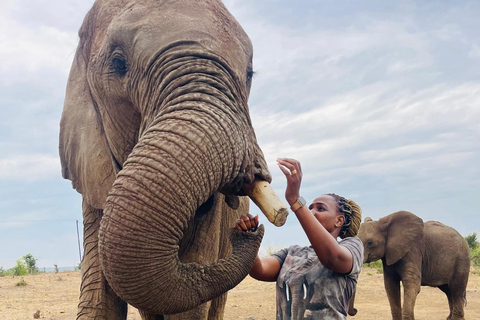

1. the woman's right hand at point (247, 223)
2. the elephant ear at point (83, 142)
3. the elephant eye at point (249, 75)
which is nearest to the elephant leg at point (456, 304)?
the elephant ear at point (83, 142)

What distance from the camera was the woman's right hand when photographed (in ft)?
9.17

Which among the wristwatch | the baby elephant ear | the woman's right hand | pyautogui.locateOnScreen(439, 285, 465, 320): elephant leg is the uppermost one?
the baby elephant ear

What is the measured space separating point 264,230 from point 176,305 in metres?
0.59

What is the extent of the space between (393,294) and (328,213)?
315 inches

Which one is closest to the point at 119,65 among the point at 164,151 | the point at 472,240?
the point at 164,151

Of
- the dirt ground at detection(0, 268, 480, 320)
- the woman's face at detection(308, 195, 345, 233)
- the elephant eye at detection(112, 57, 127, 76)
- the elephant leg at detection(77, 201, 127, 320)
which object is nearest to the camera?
the woman's face at detection(308, 195, 345, 233)

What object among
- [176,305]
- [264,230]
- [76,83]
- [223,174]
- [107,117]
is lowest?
[176,305]

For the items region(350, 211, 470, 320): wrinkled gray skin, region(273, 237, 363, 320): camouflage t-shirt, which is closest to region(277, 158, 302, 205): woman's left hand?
region(273, 237, 363, 320): camouflage t-shirt

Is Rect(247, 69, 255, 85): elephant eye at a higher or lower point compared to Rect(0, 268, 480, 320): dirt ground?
higher

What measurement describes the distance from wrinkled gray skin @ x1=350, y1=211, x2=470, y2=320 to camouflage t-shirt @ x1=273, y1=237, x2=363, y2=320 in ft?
24.0

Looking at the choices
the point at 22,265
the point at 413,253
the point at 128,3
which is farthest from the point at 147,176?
the point at 22,265

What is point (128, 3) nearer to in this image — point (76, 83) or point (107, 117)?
point (107, 117)

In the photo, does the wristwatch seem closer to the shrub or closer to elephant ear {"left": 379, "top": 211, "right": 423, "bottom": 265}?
elephant ear {"left": 379, "top": 211, "right": 423, "bottom": 265}

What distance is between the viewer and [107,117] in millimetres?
3447
